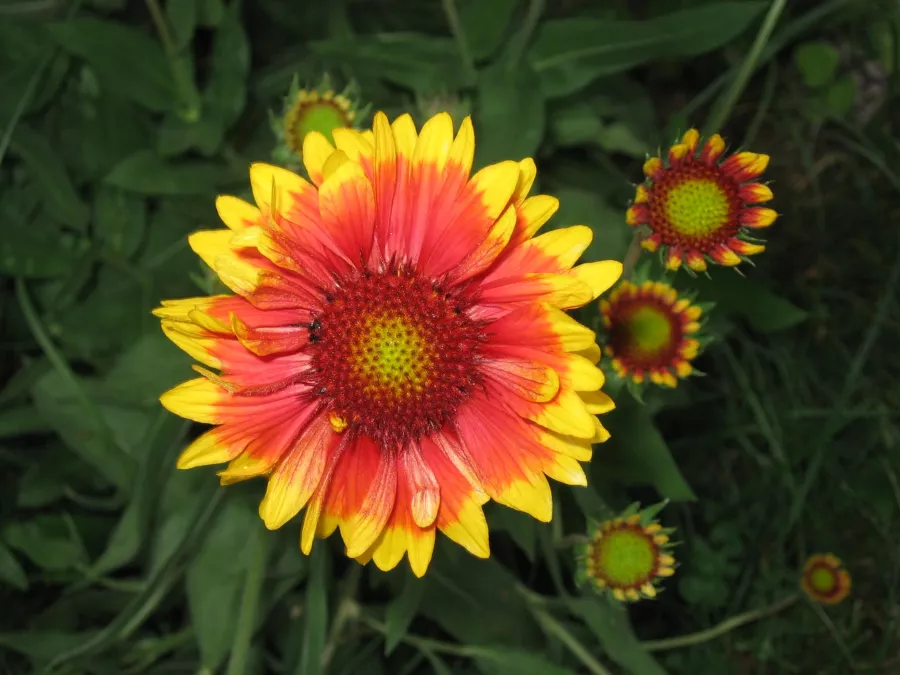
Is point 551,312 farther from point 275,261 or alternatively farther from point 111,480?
point 111,480

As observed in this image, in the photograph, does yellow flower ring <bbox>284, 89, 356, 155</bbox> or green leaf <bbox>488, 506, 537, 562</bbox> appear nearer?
yellow flower ring <bbox>284, 89, 356, 155</bbox>

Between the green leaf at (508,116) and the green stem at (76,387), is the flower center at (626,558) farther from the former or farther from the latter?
the green stem at (76,387)

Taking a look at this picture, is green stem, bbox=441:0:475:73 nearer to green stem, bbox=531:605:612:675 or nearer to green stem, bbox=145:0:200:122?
green stem, bbox=145:0:200:122

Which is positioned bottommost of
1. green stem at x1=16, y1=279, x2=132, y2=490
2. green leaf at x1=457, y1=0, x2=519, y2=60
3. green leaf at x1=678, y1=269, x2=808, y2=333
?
green stem at x1=16, y1=279, x2=132, y2=490

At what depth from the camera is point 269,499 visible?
1.28 meters

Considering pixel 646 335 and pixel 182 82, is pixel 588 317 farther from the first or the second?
pixel 182 82

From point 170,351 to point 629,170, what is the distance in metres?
1.46

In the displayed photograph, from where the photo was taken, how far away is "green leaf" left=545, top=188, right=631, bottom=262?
1941 mm

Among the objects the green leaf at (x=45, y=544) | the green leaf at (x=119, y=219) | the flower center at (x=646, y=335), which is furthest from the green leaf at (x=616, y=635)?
the green leaf at (x=119, y=219)

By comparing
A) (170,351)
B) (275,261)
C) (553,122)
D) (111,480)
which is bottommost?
(111,480)

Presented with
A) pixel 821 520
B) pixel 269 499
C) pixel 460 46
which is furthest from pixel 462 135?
pixel 821 520

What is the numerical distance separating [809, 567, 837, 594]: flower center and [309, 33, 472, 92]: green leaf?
160 centimetres

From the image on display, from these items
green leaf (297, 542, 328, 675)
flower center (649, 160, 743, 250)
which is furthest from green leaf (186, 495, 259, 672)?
flower center (649, 160, 743, 250)

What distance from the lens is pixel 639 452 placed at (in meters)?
1.80
